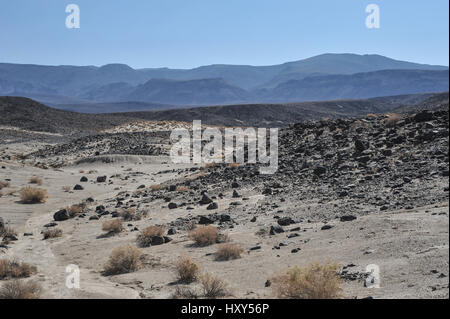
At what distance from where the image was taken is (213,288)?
23.2ft

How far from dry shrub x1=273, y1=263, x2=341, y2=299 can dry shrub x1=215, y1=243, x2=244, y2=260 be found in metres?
2.34

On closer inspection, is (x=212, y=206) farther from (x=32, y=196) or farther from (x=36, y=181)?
(x=36, y=181)

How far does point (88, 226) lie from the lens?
1329cm

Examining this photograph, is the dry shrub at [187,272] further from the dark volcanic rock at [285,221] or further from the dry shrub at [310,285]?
the dark volcanic rock at [285,221]

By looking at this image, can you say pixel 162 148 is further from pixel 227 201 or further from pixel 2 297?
pixel 2 297

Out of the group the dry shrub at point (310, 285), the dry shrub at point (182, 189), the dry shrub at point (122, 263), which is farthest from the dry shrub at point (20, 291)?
the dry shrub at point (182, 189)

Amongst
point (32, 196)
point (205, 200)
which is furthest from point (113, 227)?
point (32, 196)

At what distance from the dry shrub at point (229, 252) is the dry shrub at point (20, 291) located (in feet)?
11.0

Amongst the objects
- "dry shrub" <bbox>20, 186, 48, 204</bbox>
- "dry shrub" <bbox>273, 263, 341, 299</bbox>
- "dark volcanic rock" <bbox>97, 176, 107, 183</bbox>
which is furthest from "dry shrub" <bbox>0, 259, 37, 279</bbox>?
"dark volcanic rock" <bbox>97, 176, 107, 183</bbox>

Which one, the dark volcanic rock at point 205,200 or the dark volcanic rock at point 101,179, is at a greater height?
the dark volcanic rock at point 205,200

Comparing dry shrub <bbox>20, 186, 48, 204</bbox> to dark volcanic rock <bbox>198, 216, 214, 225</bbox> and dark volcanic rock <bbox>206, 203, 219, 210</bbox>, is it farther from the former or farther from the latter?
dark volcanic rock <bbox>198, 216, 214, 225</bbox>

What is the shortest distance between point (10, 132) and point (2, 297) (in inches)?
2060

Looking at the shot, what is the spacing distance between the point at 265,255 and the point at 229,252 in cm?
71

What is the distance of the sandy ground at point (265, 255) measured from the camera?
22.1 feet
